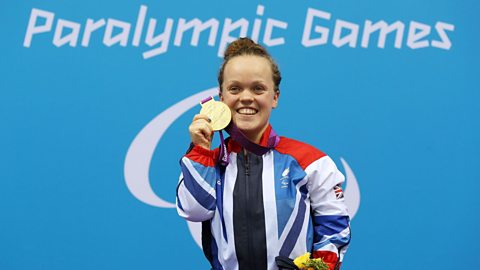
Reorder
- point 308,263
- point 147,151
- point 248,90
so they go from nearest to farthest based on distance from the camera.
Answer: point 308,263 < point 248,90 < point 147,151

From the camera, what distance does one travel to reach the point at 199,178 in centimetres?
114

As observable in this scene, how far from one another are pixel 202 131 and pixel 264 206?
194 mm

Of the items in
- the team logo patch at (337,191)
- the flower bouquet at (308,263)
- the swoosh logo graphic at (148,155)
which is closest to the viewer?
the flower bouquet at (308,263)

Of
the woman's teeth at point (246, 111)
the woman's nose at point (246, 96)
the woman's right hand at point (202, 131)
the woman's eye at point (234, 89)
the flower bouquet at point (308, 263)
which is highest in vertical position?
the woman's eye at point (234, 89)

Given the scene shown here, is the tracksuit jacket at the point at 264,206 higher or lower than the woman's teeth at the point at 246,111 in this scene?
lower

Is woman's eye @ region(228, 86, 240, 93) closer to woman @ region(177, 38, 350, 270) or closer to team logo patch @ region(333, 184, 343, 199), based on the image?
woman @ region(177, 38, 350, 270)

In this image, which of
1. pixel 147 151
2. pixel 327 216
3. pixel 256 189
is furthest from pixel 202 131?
pixel 147 151

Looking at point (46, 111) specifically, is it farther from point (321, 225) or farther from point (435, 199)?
point (435, 199)

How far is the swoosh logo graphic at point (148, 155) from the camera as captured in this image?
2078mm

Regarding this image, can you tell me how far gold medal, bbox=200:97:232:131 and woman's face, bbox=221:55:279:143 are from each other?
0.10 ft

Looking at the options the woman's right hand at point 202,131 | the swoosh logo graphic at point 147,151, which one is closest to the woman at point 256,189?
the woman's right hand at point 202,131

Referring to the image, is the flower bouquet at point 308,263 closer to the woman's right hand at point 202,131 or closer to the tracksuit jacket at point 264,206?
the tracksuit jacket at point 264,206

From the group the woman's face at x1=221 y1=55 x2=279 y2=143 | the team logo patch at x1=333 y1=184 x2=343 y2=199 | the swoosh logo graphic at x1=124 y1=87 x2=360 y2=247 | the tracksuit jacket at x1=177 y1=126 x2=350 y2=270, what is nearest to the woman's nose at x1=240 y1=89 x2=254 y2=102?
the woman's face at x1=221 y1=55 x2=279 y2=143

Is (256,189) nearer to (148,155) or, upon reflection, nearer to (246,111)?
(246,111)
